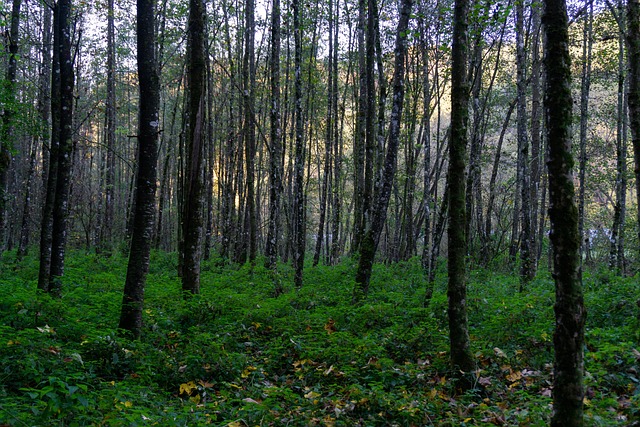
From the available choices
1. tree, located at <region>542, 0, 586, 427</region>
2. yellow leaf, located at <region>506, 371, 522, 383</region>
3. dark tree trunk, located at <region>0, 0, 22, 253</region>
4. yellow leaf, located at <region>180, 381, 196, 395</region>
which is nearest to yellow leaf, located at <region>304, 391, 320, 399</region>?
yellow leaf, located at <region>180, 381, 196, 395</region>

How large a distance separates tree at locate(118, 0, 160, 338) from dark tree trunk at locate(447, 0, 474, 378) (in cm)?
440

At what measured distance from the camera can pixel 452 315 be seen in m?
5.62

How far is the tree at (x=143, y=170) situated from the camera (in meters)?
6.71

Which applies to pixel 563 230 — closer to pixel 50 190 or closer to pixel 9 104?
pixel 50 190

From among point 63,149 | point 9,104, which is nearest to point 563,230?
point 63,149

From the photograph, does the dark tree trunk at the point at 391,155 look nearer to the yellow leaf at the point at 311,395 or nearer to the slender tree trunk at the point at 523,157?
the yellow leaf at the point at 311,395

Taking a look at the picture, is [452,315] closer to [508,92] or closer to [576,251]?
[576,251]

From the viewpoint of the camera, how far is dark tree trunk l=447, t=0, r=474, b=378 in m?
5.58

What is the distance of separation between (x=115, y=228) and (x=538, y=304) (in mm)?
35747

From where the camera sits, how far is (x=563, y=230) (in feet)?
11.5

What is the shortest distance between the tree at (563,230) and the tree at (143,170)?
17.8ft

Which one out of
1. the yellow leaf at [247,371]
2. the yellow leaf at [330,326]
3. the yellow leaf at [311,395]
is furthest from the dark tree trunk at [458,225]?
the yellow leaf at [330,326]

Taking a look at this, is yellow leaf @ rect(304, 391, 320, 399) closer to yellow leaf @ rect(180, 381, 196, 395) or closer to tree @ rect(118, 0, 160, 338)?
yellow leaf @ rect(180, 381, 196, 395)

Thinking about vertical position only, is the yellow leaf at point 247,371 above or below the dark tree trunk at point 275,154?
below
